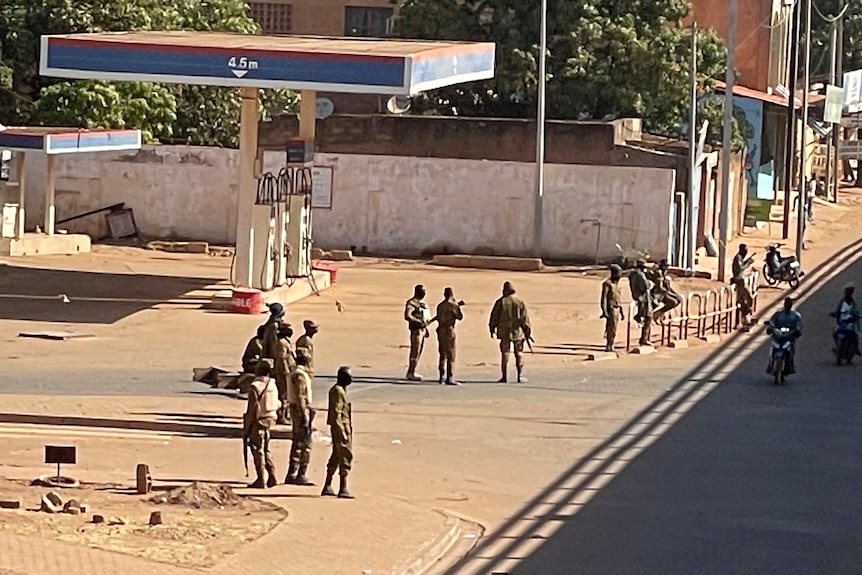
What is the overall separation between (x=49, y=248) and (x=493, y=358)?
16.6 m

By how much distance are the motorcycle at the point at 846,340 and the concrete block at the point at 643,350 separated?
2.94 metres

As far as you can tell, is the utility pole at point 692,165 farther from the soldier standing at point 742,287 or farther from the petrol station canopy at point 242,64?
the petrol station canopy at point 242,64

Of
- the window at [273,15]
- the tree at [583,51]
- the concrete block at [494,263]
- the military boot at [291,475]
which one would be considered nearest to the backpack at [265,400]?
the military boot at [291,475]

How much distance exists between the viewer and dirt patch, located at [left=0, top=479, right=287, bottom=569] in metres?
13.7

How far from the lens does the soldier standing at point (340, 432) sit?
15.9 metres

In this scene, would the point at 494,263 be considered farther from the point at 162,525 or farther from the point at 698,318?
the point at 162,525

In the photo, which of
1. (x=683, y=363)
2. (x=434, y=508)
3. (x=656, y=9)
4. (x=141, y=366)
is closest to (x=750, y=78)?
(x=656, y=9)

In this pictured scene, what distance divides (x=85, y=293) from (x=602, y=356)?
10752 millimetres

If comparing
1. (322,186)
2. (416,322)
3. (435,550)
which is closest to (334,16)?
(322,186)

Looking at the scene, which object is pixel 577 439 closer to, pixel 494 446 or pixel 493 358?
pixel 494 446

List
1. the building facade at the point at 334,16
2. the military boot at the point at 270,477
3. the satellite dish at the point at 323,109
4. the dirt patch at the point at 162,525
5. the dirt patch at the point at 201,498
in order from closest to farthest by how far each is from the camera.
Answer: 1. the dirt patch at the point at 162,525
2. the dirt patch at the point at 201,498
3. the military boot at the point at 270,477
4. the satellite dish at the point at 323,109
5. the building facade at the point at 334,16

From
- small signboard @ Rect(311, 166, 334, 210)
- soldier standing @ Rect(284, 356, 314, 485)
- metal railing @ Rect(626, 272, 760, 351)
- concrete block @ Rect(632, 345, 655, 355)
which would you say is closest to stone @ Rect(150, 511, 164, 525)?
soldier standing @ Rect(284, 356, 314, 485)

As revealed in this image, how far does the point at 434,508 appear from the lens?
53.7ft

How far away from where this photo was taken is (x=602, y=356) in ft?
90.8
